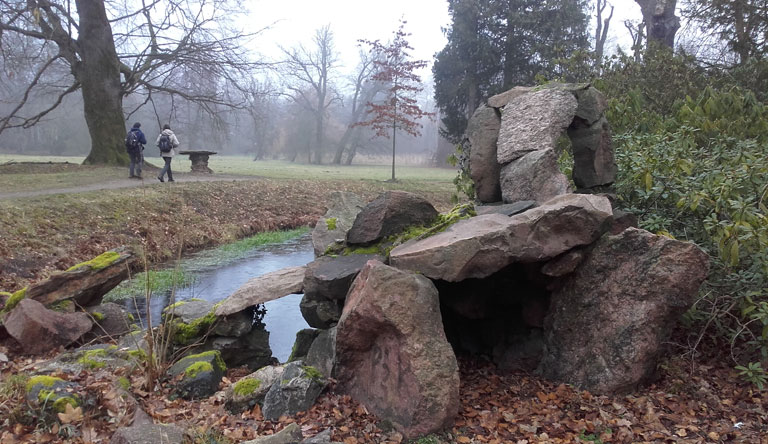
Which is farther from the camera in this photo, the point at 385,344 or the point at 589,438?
the point at 385,344

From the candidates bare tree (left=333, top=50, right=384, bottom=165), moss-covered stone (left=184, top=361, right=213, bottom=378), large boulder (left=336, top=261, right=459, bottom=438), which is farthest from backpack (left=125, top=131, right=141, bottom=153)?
bare tree (left=333, top=50, right=384, bottom=165)

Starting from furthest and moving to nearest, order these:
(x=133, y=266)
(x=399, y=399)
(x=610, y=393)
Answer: (x=133, y=266)
(x=610, y=393)
(x=399, y=399)

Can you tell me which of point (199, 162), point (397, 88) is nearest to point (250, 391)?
point (199, 162)

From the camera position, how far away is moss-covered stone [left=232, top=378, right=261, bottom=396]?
170 inches

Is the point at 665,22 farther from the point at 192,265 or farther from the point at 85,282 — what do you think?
the point at 85,282

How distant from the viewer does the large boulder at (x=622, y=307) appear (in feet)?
13.8

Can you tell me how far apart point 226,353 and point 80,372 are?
149cm

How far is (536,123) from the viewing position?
18.9 ft

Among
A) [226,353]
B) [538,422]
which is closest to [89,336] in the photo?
[226,353]

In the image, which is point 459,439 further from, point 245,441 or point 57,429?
point 57,429

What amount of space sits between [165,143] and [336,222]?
1004 centimetres

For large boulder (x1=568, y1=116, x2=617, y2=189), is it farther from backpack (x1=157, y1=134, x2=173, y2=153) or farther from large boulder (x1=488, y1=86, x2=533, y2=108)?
backpack (x1=157, y1=134, x2=173, y2=153)

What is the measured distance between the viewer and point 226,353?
19.2 ft

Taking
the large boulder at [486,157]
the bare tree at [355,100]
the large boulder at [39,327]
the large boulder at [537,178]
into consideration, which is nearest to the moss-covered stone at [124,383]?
the large boulder at [39,327]
